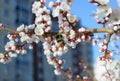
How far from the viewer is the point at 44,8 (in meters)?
3.16

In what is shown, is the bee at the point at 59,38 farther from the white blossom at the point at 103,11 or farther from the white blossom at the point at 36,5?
the white blossom at the point at 103,11

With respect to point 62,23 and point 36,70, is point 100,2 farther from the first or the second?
point 36,70

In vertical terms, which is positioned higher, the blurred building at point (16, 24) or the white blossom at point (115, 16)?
the blurred building at point (16, 24)

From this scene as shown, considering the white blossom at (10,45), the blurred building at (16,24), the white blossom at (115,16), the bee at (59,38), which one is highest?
the blurred building at (16,24)

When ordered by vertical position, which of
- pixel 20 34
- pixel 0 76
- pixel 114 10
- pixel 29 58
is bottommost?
pixel 114 10

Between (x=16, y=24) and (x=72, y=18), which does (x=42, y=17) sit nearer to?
(x=72, y=18)

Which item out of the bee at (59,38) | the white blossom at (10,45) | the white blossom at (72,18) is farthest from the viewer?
the white blossom at (10,45)

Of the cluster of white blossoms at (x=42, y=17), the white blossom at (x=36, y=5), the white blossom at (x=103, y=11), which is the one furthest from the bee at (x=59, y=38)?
the white blossom at (x=103, y=11)

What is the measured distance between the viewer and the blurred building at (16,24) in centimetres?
3728

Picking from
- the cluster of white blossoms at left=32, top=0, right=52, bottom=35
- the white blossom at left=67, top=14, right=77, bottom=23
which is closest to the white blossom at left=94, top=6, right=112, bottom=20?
the white blossom at left=67, top=14, right=77, bottom=23

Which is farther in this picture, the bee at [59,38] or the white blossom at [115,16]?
the bee at [59,38]

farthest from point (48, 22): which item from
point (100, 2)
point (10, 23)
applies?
point (10, 23)

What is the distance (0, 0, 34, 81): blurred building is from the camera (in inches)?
1468

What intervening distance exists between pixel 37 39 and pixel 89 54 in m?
68.7
